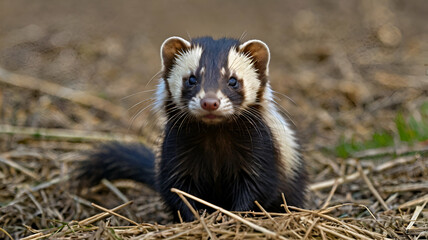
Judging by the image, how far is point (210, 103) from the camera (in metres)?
3.48

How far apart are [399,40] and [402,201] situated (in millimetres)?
4793

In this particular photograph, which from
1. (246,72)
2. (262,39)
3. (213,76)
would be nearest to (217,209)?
(213,76)

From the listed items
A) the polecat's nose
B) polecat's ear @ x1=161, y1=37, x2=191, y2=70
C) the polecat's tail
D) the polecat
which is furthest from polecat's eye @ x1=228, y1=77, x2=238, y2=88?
the polecat's tail

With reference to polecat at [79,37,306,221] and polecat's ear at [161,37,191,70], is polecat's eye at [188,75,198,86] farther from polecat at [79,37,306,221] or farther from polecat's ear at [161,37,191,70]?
polecat's ear at [161,37,191,70]

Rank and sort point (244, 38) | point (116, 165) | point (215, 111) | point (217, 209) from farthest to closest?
point (244, 38)
point (116, 165)
point (215, 111)
point (217, 209)

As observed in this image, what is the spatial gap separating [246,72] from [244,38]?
4.84 m

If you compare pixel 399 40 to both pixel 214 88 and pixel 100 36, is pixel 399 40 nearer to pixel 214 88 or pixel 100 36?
pixel 100 36

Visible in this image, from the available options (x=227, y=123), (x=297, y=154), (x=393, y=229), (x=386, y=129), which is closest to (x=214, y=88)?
(x=227, y=123)

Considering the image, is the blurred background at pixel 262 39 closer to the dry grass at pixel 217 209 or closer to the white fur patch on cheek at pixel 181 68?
the dry grass at pixel 217 209

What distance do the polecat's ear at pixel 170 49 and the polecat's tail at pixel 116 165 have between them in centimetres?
124

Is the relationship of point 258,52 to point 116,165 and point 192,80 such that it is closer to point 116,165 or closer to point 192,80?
point 192,80

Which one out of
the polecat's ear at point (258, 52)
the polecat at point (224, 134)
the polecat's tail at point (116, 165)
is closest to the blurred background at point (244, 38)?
the polecat's tail at point (116, 165)

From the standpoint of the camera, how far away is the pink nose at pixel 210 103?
3482 mm

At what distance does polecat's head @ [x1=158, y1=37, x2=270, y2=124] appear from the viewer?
11.8 feet
